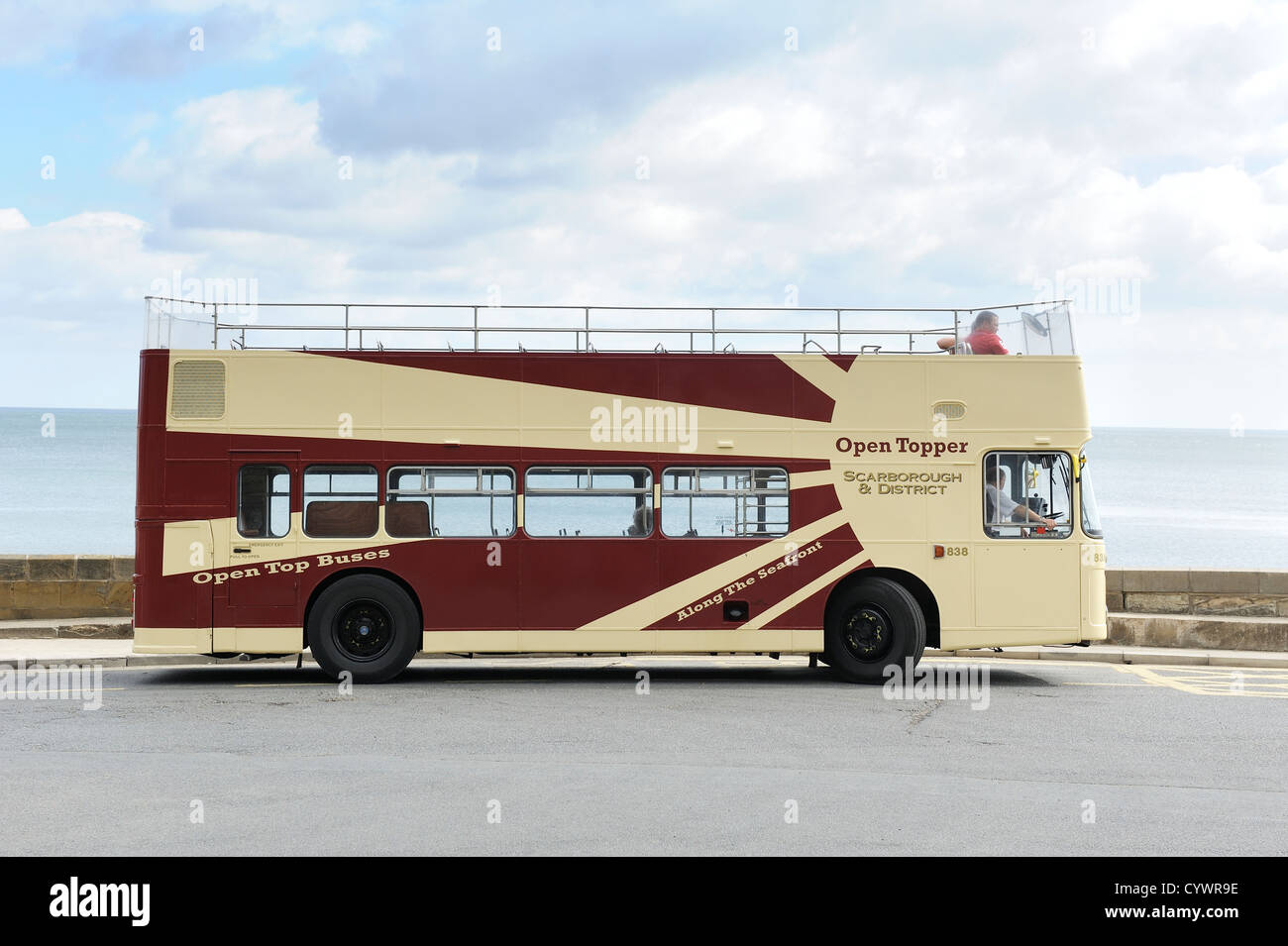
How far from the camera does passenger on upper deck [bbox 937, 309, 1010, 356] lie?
14.2 m

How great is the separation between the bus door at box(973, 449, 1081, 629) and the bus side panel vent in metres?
8.03

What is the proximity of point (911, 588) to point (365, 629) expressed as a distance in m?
5.75

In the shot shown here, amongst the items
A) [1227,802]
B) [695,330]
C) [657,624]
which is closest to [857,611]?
[657,624]

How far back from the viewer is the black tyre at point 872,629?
1366 centimetres

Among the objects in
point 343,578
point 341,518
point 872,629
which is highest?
point 341,518

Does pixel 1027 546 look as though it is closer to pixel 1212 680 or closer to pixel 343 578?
pixel 1212 680

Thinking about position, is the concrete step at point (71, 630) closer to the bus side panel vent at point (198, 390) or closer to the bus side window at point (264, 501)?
the bus side window at point (264, 501)

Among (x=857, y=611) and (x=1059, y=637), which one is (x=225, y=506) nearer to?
(x=857, y=611)

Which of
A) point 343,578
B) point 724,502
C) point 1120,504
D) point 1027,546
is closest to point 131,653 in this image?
point 343,578

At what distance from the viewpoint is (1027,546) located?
1383cm

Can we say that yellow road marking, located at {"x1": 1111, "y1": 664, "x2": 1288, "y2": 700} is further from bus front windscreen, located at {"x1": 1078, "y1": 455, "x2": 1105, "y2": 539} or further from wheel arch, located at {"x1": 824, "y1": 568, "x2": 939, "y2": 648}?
wheel arch, located at {"x1": 824, "y1": 568, "x2": 939, "y2": 648}

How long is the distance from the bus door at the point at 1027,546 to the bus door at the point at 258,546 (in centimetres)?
713

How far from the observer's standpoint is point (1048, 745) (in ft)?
33.8

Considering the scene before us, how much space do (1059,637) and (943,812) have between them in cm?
650
